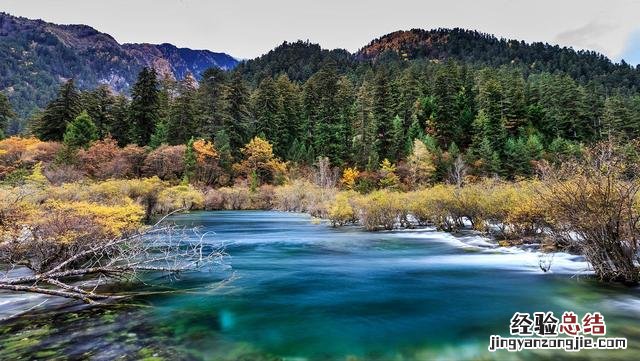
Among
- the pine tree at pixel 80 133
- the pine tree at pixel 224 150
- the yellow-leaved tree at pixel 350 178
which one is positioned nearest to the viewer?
the pine tree at pixel 80 133

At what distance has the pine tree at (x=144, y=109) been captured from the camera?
Answer: 6178 cm

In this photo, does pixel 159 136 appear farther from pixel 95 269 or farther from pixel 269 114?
pixel 95 269

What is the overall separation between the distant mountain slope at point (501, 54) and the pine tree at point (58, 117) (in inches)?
3984

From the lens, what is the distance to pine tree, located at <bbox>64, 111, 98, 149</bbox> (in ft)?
161

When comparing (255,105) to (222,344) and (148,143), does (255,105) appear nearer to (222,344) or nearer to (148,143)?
(148,143)

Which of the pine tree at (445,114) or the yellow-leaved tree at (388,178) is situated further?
the pine tree at (445,114)

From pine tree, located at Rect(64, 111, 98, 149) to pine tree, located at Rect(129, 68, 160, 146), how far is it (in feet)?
24.3

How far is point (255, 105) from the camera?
70625mm

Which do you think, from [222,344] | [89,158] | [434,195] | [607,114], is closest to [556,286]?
[222,344]

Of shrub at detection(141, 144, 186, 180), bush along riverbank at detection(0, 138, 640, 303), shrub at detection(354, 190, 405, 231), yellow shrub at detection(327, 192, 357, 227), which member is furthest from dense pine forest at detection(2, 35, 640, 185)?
shrub at detection(354, 190, 405, 231)

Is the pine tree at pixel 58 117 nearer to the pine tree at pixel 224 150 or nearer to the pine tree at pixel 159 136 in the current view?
the pine tree at pixel 159 136

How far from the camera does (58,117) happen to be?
2259 inches

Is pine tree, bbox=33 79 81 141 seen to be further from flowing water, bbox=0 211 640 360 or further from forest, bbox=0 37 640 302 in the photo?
flowing water, bbox=0 211 640 360

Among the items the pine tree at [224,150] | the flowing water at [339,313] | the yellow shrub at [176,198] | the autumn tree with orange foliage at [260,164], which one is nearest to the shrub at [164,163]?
the pine tree at [224,150]
